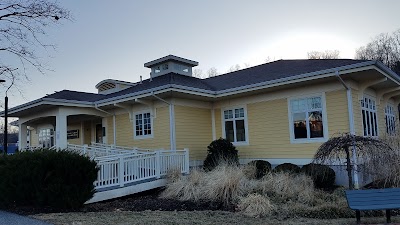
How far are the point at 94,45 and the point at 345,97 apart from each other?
10.5 meters

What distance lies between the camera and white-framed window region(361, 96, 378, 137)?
39.1 feet

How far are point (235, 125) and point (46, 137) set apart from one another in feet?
41.5

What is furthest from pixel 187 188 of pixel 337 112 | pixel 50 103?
pixel 50 103

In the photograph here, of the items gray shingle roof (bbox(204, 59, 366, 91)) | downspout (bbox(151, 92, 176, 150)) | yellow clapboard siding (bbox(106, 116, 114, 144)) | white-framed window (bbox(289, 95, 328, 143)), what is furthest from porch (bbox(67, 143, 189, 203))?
yellow clapboard siding (bbox(106, 116, 114, 144))

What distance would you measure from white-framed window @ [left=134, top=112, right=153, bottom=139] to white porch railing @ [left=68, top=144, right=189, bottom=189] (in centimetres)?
256

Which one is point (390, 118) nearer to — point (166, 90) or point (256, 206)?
point (166, 90)

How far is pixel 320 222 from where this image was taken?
A: 6.61 m

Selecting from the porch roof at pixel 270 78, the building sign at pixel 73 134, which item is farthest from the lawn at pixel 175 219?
the building sign at pixel 73 134

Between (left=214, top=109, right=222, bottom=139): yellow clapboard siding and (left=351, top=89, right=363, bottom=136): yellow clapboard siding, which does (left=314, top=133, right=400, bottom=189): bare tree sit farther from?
(left=214, top=109, right=222, bottom=139): yellow clapboard siding

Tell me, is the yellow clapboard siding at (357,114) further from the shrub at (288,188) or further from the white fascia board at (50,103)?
the white fascia board at (50,103)

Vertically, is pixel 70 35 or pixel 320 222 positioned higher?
pixel 70 35

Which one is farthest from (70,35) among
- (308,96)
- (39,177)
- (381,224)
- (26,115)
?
(381,224)

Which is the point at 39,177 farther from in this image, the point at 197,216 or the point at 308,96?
the point at 308,96

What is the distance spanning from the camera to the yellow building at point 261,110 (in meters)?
11.0
